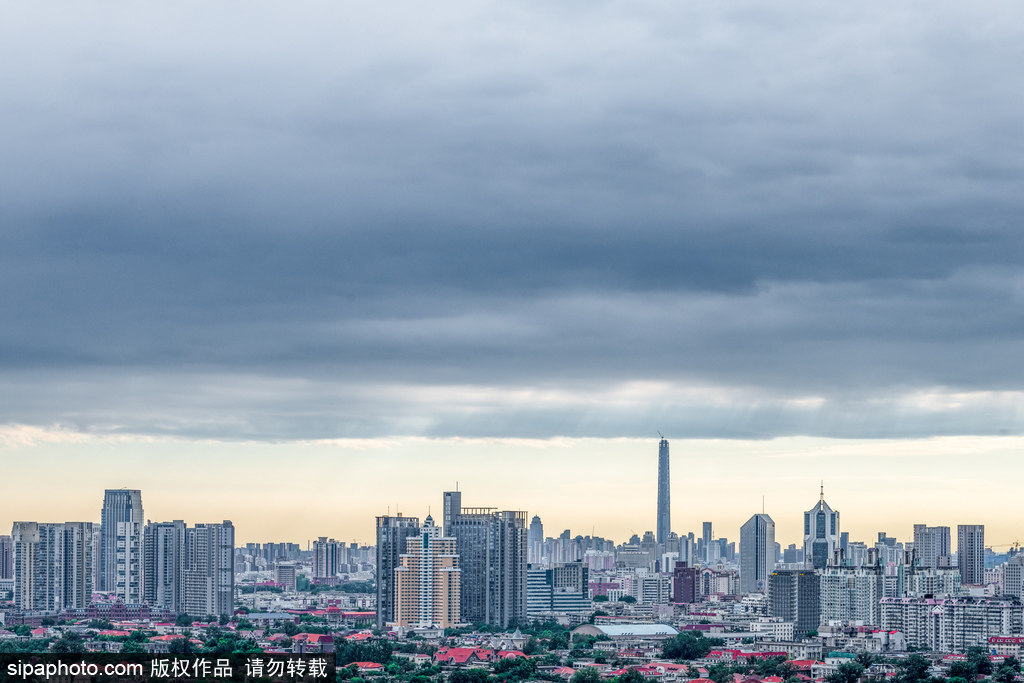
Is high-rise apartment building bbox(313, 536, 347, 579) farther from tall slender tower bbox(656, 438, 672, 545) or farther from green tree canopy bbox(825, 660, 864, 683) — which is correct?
green tree canopy bbox(825, 660, 864, 683)

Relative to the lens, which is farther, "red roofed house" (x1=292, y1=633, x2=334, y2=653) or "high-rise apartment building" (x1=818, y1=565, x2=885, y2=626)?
"high-rise apartment building" (x1=818, y1=565, x2=885, y2=626)

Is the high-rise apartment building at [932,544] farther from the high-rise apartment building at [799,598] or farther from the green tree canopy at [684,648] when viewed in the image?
the green tree canopy at [684,648]

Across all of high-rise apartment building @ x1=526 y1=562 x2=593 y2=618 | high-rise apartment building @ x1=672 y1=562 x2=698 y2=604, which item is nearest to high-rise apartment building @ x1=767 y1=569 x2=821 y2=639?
high-rise apartment building @ x1=526 y1=562 x2=593 y2=618

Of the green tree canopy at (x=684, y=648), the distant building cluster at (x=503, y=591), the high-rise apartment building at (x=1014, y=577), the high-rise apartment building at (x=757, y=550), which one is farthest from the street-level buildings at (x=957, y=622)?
the high-rise apartment building at (x=757, y=550)

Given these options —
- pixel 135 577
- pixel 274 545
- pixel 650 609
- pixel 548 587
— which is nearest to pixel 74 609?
pixel 135 577

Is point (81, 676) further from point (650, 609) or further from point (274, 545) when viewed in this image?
point (274, 545)
